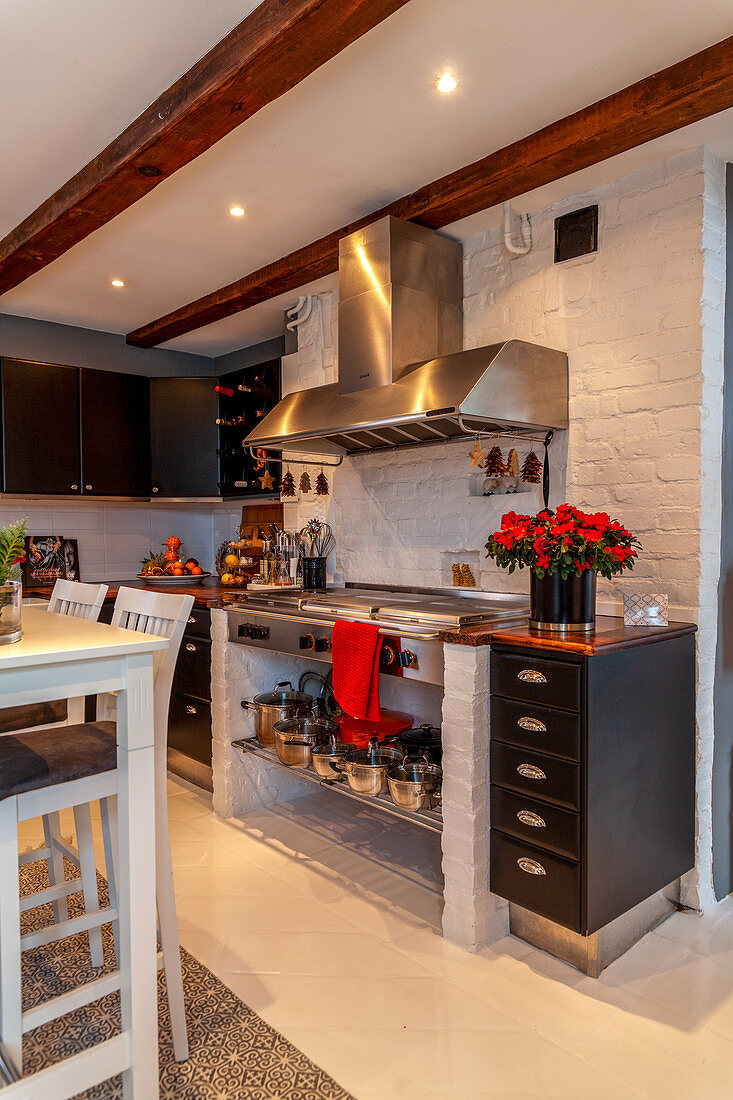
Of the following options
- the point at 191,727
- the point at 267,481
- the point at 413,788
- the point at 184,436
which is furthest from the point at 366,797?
the point at 184,436

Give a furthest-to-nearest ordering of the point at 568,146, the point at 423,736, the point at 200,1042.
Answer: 1. the point at 423,736
2. the point at 568,146
3. the point at 200,1042

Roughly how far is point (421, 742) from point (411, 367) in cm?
142

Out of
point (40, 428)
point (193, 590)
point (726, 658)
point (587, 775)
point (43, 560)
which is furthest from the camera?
point (43, 560)

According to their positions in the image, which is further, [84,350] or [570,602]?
[84,350]

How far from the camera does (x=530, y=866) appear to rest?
Answer: 1.99 m

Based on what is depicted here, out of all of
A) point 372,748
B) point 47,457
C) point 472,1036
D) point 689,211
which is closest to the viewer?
point 472,1036

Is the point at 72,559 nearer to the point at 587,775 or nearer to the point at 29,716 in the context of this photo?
the point at 29,716

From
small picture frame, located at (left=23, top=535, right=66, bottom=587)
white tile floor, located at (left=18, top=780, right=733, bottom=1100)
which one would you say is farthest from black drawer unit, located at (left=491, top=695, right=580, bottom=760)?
small picture frame, located at (left=23, top=535, right=66, bottom=587)

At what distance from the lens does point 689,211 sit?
88.7 inches

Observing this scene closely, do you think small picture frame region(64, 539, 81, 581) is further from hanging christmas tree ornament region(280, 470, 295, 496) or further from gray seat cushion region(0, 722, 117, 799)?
gray seat cushion region(0, 722, 117, 799)

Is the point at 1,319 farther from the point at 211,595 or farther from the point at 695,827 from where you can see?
the point at 695,827

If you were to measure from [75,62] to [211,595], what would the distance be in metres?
2.08

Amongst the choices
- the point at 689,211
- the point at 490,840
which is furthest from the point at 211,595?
the point at 689,211

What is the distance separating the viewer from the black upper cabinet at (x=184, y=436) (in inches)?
173
